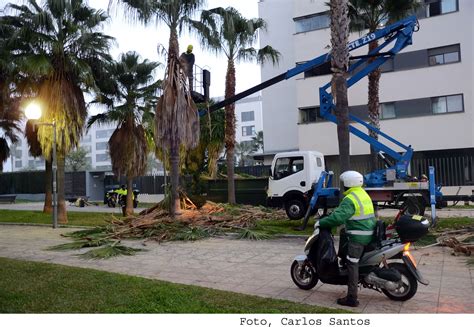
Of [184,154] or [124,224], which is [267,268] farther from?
[184,154]

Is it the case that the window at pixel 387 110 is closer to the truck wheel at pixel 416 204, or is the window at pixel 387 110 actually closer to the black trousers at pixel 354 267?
the truck wheel at pixel 416 204

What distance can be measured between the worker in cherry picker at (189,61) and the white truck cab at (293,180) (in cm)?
407

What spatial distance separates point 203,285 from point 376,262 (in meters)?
2.63

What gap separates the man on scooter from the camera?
17.7 ft

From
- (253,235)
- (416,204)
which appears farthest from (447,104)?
(253,235)

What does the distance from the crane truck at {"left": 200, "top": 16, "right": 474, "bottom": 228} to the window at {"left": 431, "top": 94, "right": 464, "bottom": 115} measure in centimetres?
1060

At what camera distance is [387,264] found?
566 centimetres

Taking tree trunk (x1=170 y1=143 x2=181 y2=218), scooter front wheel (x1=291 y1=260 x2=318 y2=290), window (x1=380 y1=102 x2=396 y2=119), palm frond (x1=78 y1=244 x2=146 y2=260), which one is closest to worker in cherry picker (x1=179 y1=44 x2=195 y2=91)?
tree trunk (x1=170 y1=143 x2=181 y2=218)

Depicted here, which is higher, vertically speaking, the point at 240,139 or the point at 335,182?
the point at 240,139

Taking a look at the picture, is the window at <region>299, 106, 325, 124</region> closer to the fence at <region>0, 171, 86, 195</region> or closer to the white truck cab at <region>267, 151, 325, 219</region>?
the white truck cab at <region>267, 151, 325, 219</region>

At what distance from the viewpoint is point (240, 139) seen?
276 feet

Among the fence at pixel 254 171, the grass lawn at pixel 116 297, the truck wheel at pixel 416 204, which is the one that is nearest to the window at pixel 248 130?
the fence at pixel 254 171
